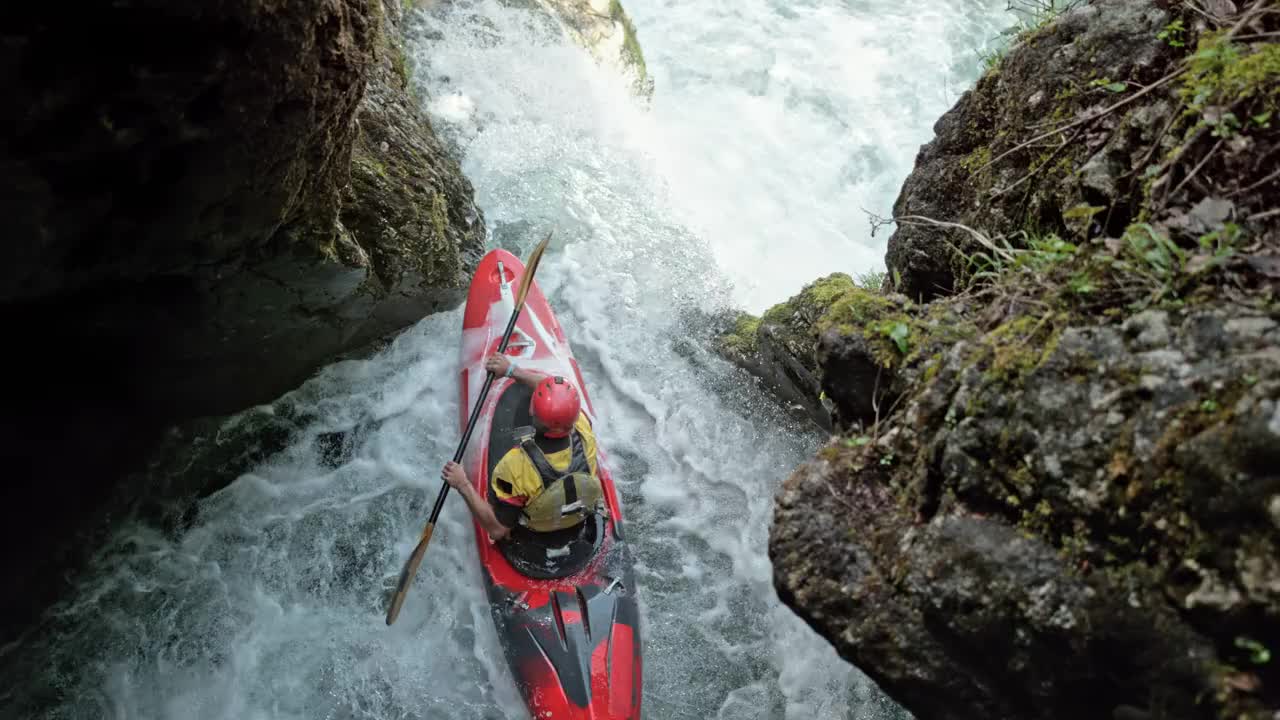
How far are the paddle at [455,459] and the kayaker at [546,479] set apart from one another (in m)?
0.33

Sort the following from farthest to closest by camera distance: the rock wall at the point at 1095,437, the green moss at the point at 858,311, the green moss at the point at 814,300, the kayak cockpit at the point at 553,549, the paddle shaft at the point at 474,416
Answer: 1. the green moss at the point at 814,300
2. the paddle shaft at the point at 474,416
3. the kayak cockpit at the point at 553,549
4. the green moss at the point at 858,311
5. the rock wall at the point at 1095,437

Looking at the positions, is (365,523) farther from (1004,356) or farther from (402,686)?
(1004,356)

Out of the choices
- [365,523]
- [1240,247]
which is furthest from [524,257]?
[1240,247]

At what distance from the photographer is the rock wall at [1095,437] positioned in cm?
181

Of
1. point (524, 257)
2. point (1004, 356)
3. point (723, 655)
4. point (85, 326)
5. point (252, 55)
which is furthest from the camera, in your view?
point (524, 257)

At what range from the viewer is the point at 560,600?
4.52m

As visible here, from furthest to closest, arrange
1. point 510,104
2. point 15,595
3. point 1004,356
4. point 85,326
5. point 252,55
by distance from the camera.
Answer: point 510,104 < point 15,595 < point 85,326 < point 252,55 < point 1004,356

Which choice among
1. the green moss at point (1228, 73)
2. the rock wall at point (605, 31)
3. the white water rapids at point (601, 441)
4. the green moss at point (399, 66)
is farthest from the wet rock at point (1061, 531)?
the rock wall at point (605, 31)

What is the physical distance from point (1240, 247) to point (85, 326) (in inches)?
162

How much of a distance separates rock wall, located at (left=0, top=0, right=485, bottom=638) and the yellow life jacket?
1.48 metres

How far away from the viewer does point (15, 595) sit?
3984 mm

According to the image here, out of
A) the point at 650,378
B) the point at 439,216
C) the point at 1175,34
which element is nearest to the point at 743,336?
the point at 650,378

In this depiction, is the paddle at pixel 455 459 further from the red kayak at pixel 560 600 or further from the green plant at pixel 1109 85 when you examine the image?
the green plant at pixel 1109 85

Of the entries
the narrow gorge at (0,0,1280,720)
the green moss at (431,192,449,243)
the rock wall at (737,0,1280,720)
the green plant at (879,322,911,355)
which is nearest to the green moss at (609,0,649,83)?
the narrow gorge at (0,0,1280,720)
